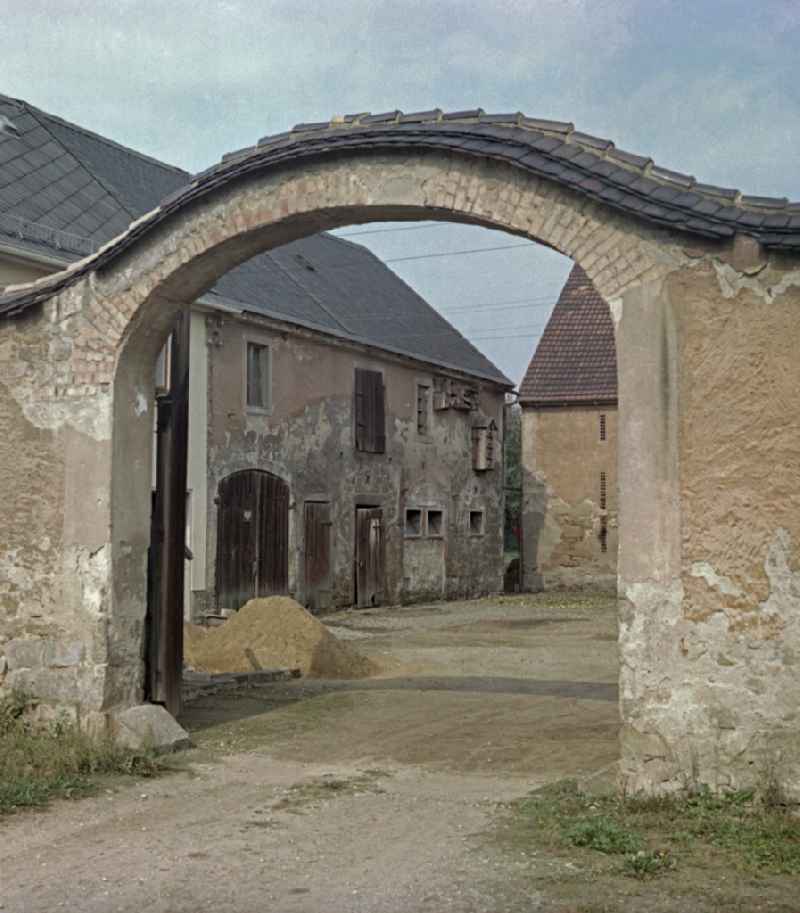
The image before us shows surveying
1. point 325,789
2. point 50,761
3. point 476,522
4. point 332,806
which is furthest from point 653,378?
point 476,522

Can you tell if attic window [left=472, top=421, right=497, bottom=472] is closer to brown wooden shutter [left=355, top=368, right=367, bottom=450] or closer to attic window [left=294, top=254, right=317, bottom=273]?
brown wooden shutter [left=355, top=368, right=367, bottom=450]

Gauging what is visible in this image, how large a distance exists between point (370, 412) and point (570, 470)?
23.5 feet

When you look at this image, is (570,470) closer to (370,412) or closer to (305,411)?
(370,412)

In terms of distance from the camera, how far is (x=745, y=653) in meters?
6.13

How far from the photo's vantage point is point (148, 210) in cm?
2006

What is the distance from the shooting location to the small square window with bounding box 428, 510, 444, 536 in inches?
999

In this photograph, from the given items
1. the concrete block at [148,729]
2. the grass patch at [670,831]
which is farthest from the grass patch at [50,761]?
the grass patch at [670,831]

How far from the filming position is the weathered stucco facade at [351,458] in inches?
738

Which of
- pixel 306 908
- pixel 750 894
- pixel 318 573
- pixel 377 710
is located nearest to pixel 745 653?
pixel 750 894

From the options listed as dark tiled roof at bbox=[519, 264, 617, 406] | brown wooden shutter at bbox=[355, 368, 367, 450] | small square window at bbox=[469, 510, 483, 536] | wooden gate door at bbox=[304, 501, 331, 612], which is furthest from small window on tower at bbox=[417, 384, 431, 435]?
wooden gate door at bbox=[304, 501, 331, 612]

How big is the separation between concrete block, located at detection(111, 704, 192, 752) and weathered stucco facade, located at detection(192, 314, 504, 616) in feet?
30.9

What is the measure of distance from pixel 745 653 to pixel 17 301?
18.3 ft

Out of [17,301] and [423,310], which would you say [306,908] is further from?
[423,310]

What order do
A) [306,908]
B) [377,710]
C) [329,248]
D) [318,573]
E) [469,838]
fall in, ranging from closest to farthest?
[306,908]
[469,838]
[377,710]
[318,573]
[329,248]
